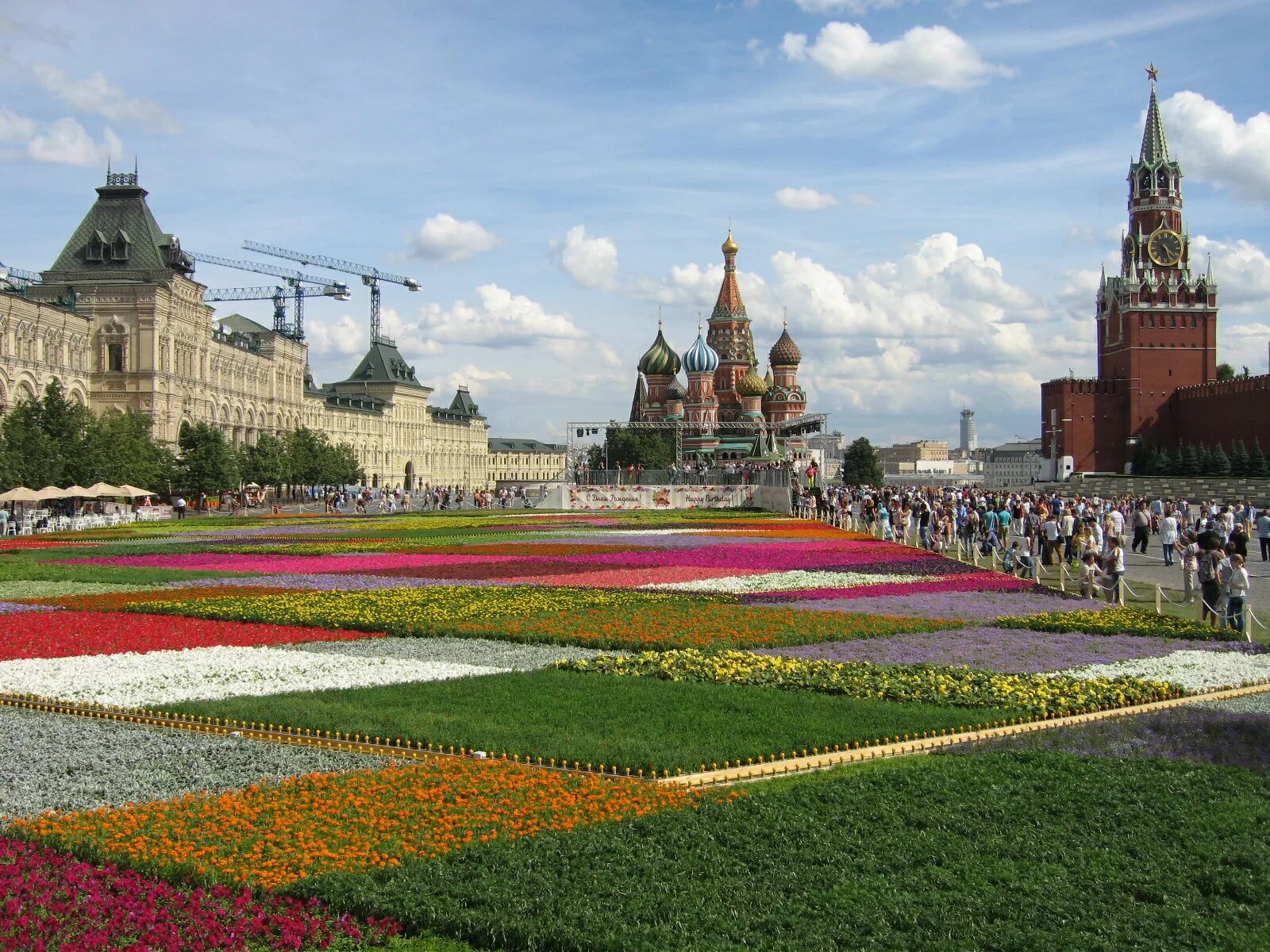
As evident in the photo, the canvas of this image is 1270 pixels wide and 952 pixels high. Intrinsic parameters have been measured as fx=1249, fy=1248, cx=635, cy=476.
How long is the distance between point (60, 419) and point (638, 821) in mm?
52073

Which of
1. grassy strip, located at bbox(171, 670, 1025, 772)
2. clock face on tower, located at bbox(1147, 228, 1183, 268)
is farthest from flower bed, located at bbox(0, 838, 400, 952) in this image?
clock face on tower, located at bbox(1147, 228, 1183, 268)

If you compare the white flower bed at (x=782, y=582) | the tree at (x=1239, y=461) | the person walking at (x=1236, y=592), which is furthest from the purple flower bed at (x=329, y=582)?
the tree at (x=1239, y=461)

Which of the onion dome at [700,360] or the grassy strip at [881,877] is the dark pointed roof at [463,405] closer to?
the onion dome at [700,360]

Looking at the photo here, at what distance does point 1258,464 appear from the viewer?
91062mm

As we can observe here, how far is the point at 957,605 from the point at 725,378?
11620cm

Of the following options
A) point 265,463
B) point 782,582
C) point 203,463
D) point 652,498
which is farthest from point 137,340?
point 782,582

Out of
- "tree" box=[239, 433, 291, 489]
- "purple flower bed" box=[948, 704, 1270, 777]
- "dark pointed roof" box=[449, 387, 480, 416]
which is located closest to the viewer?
"purple flower bed" box=[948, 704, 1270, 777]

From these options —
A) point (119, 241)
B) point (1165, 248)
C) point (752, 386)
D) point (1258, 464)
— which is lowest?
point (1258, 464)

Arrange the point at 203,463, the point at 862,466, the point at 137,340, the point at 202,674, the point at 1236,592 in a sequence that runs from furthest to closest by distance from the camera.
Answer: the point at 862,466, the point at 137,340, the point at 203,463, the point at 1236,592, the point at 202,674

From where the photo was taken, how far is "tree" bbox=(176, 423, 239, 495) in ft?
221

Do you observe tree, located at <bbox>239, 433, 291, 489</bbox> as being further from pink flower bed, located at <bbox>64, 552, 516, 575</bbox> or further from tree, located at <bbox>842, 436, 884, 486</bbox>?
tree, located at <bbox>842, 436, 884, 486</bbox>

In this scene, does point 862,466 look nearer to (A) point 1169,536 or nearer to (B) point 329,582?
(A) point 1169,536

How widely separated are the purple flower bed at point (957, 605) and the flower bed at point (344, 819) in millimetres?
11496

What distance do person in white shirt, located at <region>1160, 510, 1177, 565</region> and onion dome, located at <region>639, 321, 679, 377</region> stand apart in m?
111
